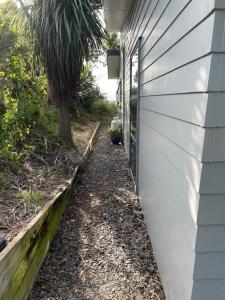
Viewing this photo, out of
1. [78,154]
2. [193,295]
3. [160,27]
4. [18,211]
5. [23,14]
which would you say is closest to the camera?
[193,295]

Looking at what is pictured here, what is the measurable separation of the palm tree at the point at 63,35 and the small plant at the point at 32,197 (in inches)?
122

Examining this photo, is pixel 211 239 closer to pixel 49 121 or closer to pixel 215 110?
pixel 215 110

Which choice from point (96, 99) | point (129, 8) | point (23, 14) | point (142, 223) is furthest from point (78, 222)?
point (96, 99)

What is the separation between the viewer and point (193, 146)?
1348 mm

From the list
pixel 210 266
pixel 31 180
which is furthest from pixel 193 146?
pixel 31 180

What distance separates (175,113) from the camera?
5.59 ft

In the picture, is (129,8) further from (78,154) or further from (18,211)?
(18,211)

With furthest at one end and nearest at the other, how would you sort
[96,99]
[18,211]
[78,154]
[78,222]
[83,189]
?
1. [96,99]
2. [78,154]
3. [83,189]
4. [78,222]
5. [18,211]

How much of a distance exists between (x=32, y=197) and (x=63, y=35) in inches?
139

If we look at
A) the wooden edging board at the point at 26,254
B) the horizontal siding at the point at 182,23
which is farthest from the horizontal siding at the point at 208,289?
the horizontal siding at the point at 182,23

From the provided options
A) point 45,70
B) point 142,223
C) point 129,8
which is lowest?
point 142,223

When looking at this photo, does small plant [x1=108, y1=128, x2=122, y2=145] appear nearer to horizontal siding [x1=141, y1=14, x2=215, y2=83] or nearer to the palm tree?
the palm tree

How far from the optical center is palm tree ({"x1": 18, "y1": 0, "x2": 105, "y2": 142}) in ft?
16.4

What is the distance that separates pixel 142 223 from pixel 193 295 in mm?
1918
